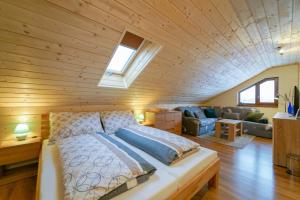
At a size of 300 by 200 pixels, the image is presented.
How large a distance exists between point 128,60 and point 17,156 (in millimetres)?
2102

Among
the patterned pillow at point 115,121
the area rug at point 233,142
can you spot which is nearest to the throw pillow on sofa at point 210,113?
the area rug at point 233,142

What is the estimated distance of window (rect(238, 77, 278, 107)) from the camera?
4.90m

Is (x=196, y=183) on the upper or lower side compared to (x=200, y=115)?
lower

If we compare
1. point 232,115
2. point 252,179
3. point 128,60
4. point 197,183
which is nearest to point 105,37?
point 128,60

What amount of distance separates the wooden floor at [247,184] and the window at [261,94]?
9.97ft

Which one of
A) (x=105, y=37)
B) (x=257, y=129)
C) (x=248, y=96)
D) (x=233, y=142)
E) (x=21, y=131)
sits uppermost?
A: (x=105, y=37)

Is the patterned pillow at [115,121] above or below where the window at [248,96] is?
below

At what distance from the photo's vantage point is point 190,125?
4.36 m

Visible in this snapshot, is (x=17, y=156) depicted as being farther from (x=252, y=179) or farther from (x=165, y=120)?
(x=252, y=179)

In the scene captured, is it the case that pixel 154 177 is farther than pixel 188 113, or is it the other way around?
pixel 188 113

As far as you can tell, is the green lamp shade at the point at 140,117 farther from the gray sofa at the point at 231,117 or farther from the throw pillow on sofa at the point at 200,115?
the throw pillow on sofa at the point at 200,115

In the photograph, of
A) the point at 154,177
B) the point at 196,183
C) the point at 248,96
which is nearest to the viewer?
the point at 154,177

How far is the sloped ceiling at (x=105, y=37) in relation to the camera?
1.34 m

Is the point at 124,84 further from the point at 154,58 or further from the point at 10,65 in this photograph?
the point at 10,65
